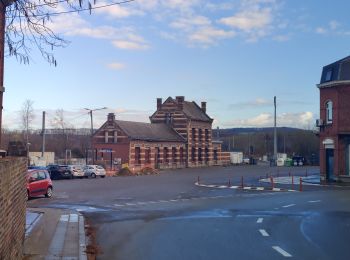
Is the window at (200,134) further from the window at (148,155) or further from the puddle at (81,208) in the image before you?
the puddle at (81,208)

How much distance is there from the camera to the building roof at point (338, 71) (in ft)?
146

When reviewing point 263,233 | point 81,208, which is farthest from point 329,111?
point 263,233

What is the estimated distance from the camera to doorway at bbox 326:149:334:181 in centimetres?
4612

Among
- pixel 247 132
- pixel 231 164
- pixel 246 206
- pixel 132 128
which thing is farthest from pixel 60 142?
pixel 246 206

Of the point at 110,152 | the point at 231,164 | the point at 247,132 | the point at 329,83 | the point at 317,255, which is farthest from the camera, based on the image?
the point at 247,132

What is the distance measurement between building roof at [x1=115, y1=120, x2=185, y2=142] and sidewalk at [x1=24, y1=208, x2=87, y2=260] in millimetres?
60751

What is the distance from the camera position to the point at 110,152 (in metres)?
80.8

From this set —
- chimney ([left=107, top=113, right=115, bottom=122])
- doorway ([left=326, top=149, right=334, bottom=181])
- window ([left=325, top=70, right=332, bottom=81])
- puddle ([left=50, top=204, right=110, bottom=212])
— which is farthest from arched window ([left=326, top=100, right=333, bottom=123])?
chimney ([left=107, top=113, right=115, bottom=122])

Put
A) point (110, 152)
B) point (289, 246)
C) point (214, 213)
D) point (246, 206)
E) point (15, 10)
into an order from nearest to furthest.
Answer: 1. point (15, 10)
2. point (289, 246)
3. point (214, 213)
4. point (246, 206)
5. point (110, 152)

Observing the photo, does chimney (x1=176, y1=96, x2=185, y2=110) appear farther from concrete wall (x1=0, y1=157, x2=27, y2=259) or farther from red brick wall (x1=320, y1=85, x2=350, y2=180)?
concrete wall (x1=0, y1=157, x2=27, y2=259)

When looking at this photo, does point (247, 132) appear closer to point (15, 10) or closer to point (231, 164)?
point (231, 164)

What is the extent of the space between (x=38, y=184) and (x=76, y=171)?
1157 inches

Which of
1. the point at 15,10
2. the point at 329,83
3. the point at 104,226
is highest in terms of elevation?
the point at 329,83

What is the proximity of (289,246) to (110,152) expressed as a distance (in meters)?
69.2
